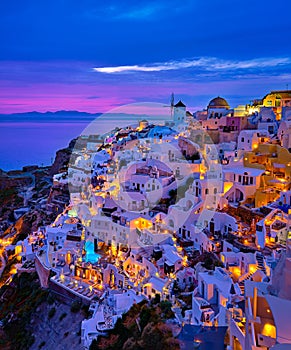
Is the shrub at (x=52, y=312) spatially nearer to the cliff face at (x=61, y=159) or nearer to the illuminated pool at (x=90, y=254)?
the illuminated pool at (x=90, y=254)

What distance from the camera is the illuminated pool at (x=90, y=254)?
47.7ft

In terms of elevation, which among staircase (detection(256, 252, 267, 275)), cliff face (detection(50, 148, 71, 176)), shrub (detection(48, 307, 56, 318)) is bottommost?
shrub (detection(48, 307, 56, 318))

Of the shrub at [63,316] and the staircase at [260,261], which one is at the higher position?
the staircase at [260,261]

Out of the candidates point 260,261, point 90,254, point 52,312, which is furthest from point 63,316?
point 260,261

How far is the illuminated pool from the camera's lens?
14.5 metres

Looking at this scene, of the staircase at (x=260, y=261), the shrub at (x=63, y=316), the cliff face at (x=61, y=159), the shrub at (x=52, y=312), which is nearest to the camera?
the staircase at (x=260, y=261)

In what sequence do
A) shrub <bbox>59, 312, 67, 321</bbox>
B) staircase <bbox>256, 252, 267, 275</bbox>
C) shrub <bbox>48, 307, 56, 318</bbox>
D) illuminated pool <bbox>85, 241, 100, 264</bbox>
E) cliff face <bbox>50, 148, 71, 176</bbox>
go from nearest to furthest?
staircase <bbox>256, 252, 267, 275</bbox>
shrub <bbox>59, 312, 67, 321</bbox>
shrub <bbox>48, 307, 56, 318</bbox>
illuminated pool <bbox>85, 241, 100, 264</bbox>
cliff face <bbox>50, 148, 71, 176</bbox>

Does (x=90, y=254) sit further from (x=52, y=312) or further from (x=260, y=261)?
(x=260, y=261)

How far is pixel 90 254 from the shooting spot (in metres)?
14.8

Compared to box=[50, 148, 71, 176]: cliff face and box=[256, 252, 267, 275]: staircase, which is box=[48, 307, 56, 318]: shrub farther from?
box=[50, 148, 71, 176]: cliff face

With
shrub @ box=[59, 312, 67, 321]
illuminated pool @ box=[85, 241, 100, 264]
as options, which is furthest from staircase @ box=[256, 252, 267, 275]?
shrub @ box=[59, 312, 67, 321]

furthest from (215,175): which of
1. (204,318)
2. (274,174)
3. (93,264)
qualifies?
(204,318)

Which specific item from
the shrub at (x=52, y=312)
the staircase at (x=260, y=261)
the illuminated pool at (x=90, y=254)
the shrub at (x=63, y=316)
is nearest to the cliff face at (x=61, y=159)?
the illuminated pool at (x=90, y=254)

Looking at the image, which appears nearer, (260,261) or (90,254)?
(260,261)
